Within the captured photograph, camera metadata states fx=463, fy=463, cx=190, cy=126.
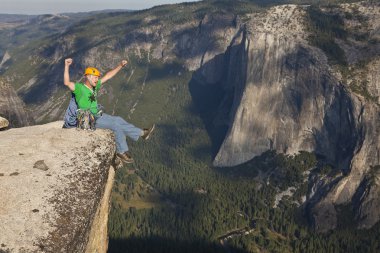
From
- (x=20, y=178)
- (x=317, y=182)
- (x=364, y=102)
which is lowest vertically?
(x=317, y=182)

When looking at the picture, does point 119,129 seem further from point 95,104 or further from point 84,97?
point 84,97

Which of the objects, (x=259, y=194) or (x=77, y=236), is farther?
(x=259, y=194)

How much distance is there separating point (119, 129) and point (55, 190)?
28.0 ft

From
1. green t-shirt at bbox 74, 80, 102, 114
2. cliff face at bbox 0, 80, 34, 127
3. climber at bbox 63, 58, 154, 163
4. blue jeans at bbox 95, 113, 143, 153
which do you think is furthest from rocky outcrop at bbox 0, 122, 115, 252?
cliff face at bbox 0, 80, 34, 127

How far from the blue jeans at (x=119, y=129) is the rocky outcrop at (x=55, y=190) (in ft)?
4.29

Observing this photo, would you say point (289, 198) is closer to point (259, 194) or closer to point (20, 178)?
point (259, 194)

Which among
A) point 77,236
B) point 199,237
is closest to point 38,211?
point 77,236

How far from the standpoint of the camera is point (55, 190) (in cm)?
2388

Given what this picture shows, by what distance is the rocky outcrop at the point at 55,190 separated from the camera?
21.7 meters

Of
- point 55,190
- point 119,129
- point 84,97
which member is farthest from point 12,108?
point 55,190

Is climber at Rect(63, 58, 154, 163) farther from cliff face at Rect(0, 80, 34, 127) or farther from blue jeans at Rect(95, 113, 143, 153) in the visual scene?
cliff face at Rect(0, 80, 34, 127)

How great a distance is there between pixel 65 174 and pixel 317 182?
176719 millimetres

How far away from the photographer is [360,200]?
175 m

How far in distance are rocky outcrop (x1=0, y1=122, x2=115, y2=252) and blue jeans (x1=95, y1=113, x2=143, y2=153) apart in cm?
131
